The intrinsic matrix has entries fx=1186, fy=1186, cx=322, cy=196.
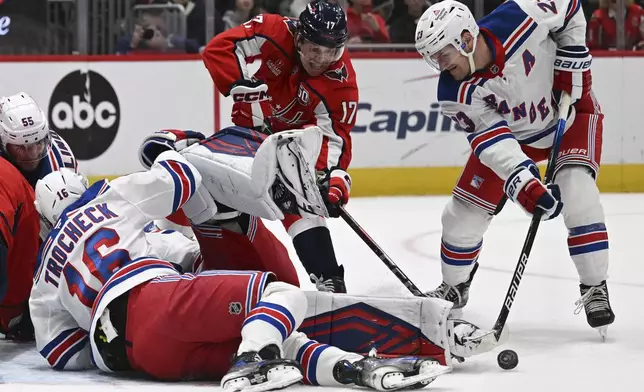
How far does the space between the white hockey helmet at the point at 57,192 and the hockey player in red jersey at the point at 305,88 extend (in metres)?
0.64

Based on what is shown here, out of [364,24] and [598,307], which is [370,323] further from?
[364,24]

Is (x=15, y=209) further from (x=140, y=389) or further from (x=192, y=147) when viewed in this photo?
(x=140, y=389)

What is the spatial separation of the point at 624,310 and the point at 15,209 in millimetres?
2063

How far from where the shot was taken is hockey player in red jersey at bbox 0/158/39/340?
354 cm

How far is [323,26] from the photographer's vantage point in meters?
3.88

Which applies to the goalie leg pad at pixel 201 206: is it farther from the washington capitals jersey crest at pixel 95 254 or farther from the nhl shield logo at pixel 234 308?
the nhl shield logo at pixel 234 308

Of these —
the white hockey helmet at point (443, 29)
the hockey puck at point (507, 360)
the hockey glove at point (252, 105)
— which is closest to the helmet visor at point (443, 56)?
the white hockey helmet at point (443, 29)

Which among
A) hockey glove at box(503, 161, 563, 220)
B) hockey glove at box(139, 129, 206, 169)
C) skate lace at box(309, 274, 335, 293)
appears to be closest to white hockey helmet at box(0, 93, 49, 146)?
hockey glove at box(139, 129, 206, 169)

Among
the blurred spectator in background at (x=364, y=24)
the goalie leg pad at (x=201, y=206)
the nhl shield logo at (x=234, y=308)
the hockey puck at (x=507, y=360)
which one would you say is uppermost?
the blurred spectator in background at (x=364, y=24)

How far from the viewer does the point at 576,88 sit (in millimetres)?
3809

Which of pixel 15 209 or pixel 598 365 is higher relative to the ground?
pixel 15 209

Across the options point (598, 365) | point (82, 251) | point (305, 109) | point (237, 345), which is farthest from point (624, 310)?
point (82, 251)

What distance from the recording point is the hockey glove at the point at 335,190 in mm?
3684

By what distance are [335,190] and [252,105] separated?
547mm
